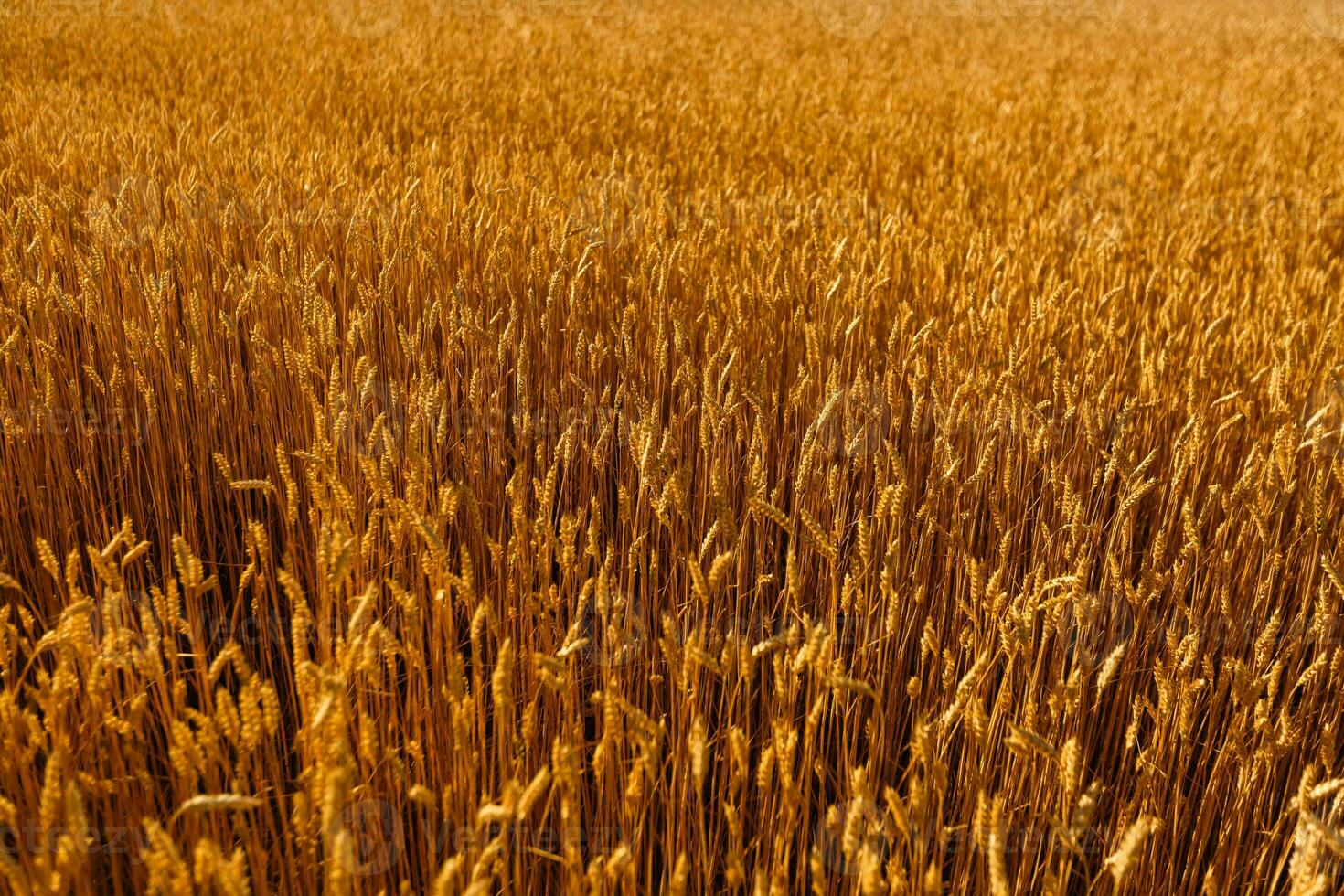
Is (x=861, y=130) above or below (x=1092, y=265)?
above

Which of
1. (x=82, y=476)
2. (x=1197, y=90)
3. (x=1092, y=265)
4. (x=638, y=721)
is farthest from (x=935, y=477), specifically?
(x=1197, y=90)

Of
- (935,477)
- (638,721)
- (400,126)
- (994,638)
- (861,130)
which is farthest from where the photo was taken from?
(861,130)

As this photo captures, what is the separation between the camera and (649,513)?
143 centimetres

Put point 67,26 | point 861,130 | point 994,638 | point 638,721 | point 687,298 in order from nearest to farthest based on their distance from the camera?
point 638,721 → point 994,638 → point 687,298 → point 861,130 → point 67,26

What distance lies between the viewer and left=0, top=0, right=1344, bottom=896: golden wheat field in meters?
0.82

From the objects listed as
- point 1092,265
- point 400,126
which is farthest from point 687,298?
A: point 400,126

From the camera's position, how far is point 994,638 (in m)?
1.26

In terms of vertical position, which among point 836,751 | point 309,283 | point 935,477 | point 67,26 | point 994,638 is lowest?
point 836,751

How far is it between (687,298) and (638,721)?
1412mm

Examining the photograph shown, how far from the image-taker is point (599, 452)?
1335 millimetres

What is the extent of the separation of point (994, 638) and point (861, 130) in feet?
11.4

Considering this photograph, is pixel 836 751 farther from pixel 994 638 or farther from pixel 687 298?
pixel 687 298

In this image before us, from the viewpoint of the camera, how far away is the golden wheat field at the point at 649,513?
2.70 ft

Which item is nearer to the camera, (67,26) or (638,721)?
(638,721)
